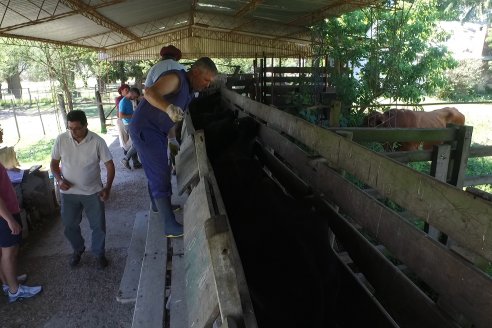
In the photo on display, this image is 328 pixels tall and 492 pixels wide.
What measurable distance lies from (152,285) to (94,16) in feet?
43.2

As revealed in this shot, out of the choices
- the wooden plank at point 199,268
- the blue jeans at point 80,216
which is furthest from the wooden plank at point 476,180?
the blue jeans at point 80,216

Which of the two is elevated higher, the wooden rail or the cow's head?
the wooden rail

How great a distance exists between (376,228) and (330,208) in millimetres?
525

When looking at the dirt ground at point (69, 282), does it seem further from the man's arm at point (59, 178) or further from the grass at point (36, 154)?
the grass at point (36, 154)

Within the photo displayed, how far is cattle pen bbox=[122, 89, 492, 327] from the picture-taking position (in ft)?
3.54

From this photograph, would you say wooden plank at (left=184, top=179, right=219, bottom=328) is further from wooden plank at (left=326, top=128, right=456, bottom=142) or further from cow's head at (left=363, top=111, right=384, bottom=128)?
cow's head at (left=363, top=111, right=384, bottom=128)

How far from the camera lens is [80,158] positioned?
4262 millimetres

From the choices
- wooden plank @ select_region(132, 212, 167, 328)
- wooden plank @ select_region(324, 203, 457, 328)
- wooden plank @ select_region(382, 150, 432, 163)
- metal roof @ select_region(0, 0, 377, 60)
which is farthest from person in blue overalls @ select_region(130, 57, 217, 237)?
metal roof @ select_region(0, 0, 377, 60)

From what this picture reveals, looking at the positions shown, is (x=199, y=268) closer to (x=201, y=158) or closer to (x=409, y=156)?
(x=201, y=158)

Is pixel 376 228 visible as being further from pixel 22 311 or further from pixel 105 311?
pixel 22 311

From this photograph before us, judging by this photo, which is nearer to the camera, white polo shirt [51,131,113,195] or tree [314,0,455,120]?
white polo shirt [51,131,113,195]

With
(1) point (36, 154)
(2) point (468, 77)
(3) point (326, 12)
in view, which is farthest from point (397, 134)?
(2) point (468, 77)

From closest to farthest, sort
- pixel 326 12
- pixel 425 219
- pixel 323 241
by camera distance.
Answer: pixel 425 219 → pixel 323 241 → pixel 326 12

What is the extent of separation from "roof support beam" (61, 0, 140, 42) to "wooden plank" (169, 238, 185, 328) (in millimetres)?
10471
